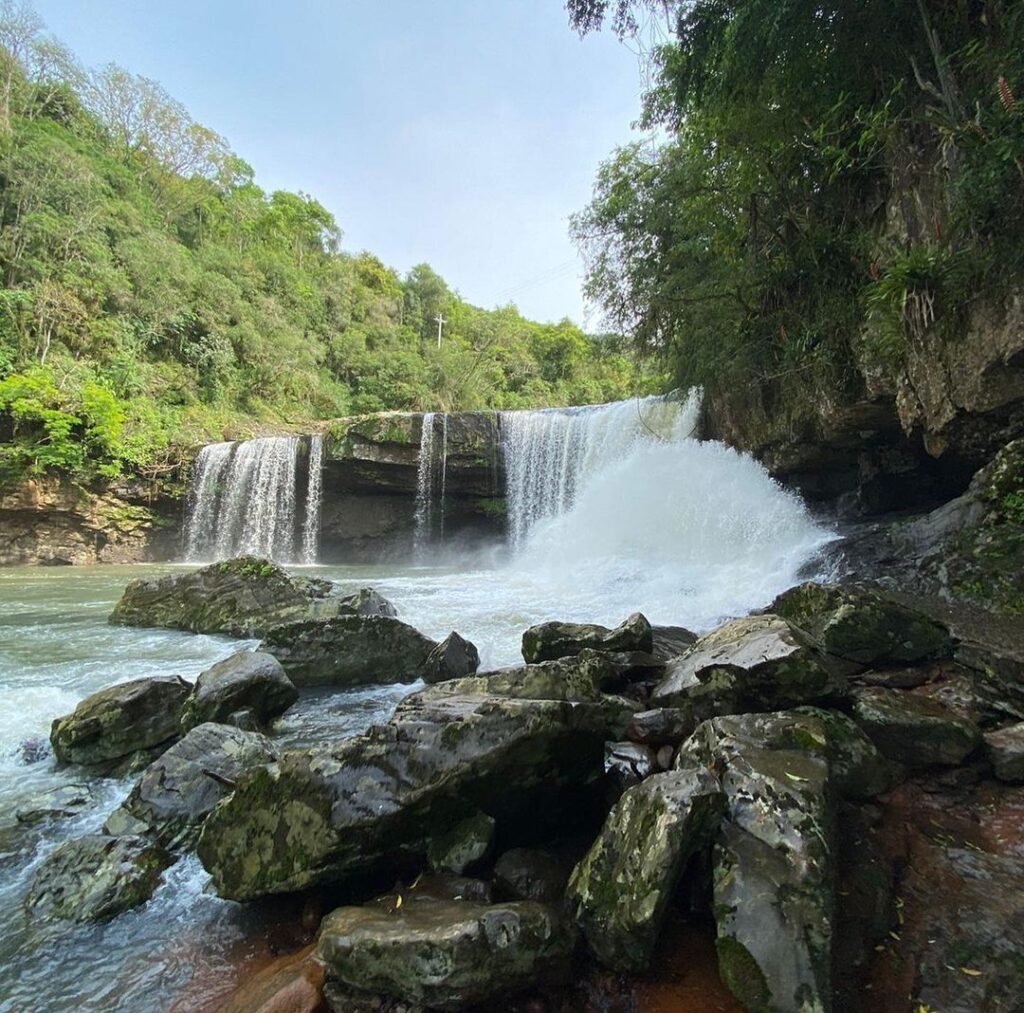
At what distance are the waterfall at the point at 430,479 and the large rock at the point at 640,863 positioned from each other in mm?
15652

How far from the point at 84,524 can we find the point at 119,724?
1583 centimetres

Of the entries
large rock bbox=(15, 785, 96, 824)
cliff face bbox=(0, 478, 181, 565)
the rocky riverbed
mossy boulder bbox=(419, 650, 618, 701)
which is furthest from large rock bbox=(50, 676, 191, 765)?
cliff face bbox=(0, 478, 181, 565)

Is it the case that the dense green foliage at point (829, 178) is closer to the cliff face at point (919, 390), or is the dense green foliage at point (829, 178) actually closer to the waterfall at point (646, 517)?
the cliff face at point (919, 390)

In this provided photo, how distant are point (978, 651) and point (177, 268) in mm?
26831

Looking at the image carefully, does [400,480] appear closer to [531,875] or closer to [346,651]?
[346,651]

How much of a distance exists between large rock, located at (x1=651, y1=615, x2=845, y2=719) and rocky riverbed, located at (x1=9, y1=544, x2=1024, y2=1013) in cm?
2

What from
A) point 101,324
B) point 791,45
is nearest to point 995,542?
point 791,45

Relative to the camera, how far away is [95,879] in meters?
2.65

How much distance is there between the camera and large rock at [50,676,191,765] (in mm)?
4035

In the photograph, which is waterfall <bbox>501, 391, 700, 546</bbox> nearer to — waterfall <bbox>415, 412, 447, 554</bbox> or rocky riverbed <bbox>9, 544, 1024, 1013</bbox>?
waterfall <bbox>415, 412, 447, 554</bbox>

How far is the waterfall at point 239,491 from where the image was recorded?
1788 cm

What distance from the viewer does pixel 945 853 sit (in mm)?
2387

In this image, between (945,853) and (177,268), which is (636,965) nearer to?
(945,853)

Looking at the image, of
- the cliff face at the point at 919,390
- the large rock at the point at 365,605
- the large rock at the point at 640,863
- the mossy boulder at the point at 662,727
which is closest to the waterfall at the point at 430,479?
the cliff face at the point at 919,390
